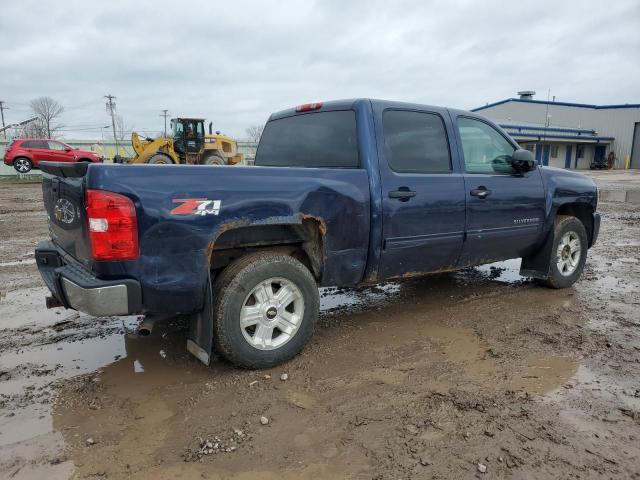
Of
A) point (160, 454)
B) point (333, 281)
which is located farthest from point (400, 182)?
point (160, 454)

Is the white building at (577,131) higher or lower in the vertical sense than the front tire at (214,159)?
higher

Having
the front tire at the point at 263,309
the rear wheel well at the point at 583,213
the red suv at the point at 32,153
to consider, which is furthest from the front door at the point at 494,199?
the red suv at the point at 32,153

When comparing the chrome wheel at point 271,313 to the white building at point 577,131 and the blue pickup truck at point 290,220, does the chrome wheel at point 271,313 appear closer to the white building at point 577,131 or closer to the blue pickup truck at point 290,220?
the blue pickup truck at point 290,220

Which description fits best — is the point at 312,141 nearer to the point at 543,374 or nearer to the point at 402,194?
the point at 402,194

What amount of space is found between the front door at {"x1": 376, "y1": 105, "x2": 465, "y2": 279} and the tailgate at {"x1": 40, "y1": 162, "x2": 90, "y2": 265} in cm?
217

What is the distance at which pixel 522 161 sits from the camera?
181 inches

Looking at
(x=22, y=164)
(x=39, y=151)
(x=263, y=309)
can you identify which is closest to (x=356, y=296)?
(x=263, y=309)

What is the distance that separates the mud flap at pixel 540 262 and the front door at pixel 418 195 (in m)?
1.45

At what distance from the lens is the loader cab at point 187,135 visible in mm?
20672

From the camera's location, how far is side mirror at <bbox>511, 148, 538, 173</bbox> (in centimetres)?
457

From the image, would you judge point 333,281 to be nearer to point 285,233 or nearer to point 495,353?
point 285,233

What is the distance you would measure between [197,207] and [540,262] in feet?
13.3

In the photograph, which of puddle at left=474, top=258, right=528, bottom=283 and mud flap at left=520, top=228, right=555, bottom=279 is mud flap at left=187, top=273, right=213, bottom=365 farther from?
puddle at left=474, top=258, right=528, bottom=283

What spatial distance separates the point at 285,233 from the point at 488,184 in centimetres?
216
